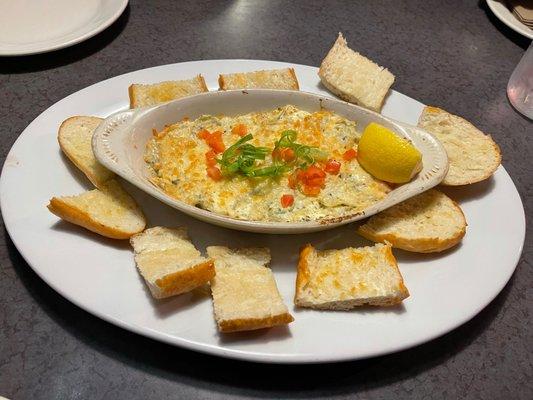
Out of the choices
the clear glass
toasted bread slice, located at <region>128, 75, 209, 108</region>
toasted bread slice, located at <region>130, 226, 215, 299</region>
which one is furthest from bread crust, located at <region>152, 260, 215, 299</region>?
the clear glass

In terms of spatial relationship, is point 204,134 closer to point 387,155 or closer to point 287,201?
point 287,201

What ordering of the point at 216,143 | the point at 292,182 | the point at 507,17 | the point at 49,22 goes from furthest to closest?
the point at 507,17 < the point at 49,22 < the point at 216,143 < the point at 292,182

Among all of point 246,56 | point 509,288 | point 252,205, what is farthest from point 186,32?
point 509,288

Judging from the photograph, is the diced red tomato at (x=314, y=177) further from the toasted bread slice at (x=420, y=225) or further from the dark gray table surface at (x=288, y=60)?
the dark gray table surface at (x=288, y=60)

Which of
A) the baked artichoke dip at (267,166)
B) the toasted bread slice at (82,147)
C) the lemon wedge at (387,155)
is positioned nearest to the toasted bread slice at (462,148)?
the lemon wedge at (387,155)

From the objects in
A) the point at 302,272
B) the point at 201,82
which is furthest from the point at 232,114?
the point at 302,272

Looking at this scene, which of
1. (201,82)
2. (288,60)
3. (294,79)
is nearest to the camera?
(201,82)
